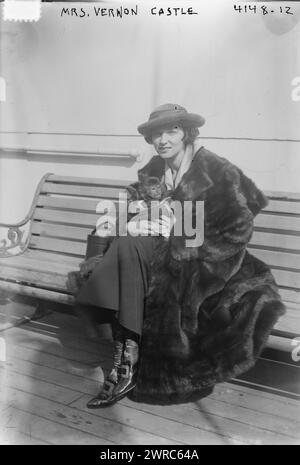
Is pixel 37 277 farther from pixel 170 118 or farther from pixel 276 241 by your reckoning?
pixel 276 241

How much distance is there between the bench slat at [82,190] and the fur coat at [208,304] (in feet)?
2.75

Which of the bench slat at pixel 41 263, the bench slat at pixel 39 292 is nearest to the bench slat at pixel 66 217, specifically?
the bench slat at pixel 41 263

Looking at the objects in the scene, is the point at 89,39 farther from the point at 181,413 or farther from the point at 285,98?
the point at 181,413

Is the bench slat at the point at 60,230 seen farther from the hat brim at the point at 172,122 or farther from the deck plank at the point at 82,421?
the deck plank at the point at 82,421

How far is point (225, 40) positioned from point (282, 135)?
585 millimetres

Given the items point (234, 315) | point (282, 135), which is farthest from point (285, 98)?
point (234, 315)

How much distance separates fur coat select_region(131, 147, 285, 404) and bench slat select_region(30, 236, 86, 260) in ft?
2.95

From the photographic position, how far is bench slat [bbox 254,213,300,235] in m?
2.72

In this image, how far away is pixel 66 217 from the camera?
3332 mm

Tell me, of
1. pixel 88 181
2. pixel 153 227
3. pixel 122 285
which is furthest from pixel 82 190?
pixel 122 285

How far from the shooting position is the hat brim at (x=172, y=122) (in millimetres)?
2559

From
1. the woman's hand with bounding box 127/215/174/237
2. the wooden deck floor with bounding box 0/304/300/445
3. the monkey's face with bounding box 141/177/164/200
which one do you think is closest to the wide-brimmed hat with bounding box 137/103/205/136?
the monkey's face with bounding box 141/177/164/200

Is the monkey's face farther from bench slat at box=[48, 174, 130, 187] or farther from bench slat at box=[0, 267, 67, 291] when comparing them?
bench slat at box=[0, 267, 67, 291]
